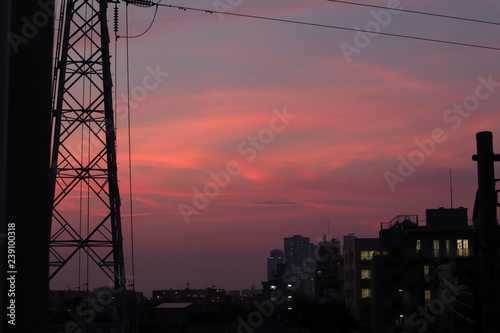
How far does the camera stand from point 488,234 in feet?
44.4

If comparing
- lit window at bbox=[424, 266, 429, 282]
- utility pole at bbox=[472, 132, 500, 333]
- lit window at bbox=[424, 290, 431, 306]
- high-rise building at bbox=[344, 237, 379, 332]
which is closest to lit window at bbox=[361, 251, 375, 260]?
high-rise building at bbox=[344, 237, 379, 332]

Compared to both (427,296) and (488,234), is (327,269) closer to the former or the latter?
(427,296)

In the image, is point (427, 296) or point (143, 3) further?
point (427, 296)

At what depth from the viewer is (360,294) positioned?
98.6 metres

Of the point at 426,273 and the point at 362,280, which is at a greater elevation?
the point at 426,273

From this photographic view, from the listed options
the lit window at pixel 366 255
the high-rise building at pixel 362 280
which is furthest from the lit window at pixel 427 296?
the lit window at pixel 366 255

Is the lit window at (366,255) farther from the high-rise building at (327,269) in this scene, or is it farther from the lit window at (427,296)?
the high-rise building at (327,269)

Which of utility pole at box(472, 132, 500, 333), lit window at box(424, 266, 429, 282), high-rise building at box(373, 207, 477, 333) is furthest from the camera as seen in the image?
lit window at box(424, 266, 429, 282)

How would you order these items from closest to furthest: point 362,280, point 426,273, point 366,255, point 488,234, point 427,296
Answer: point 488,234, point 427,296, point 426,273, point 362,280, point 366,255

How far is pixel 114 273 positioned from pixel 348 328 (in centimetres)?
6370

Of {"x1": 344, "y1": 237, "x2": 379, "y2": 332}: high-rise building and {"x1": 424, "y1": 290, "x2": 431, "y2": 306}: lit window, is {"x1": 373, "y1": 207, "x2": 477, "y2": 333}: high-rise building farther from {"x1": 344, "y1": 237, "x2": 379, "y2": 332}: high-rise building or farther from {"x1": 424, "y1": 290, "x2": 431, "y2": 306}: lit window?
{"x1": 344, "y1": 237, "x2": 379, "y2": 332}: high-rise building

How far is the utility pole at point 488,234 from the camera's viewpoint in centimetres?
1338

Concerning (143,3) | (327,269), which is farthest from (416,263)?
(327,269)

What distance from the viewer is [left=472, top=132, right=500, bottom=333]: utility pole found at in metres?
13.4
